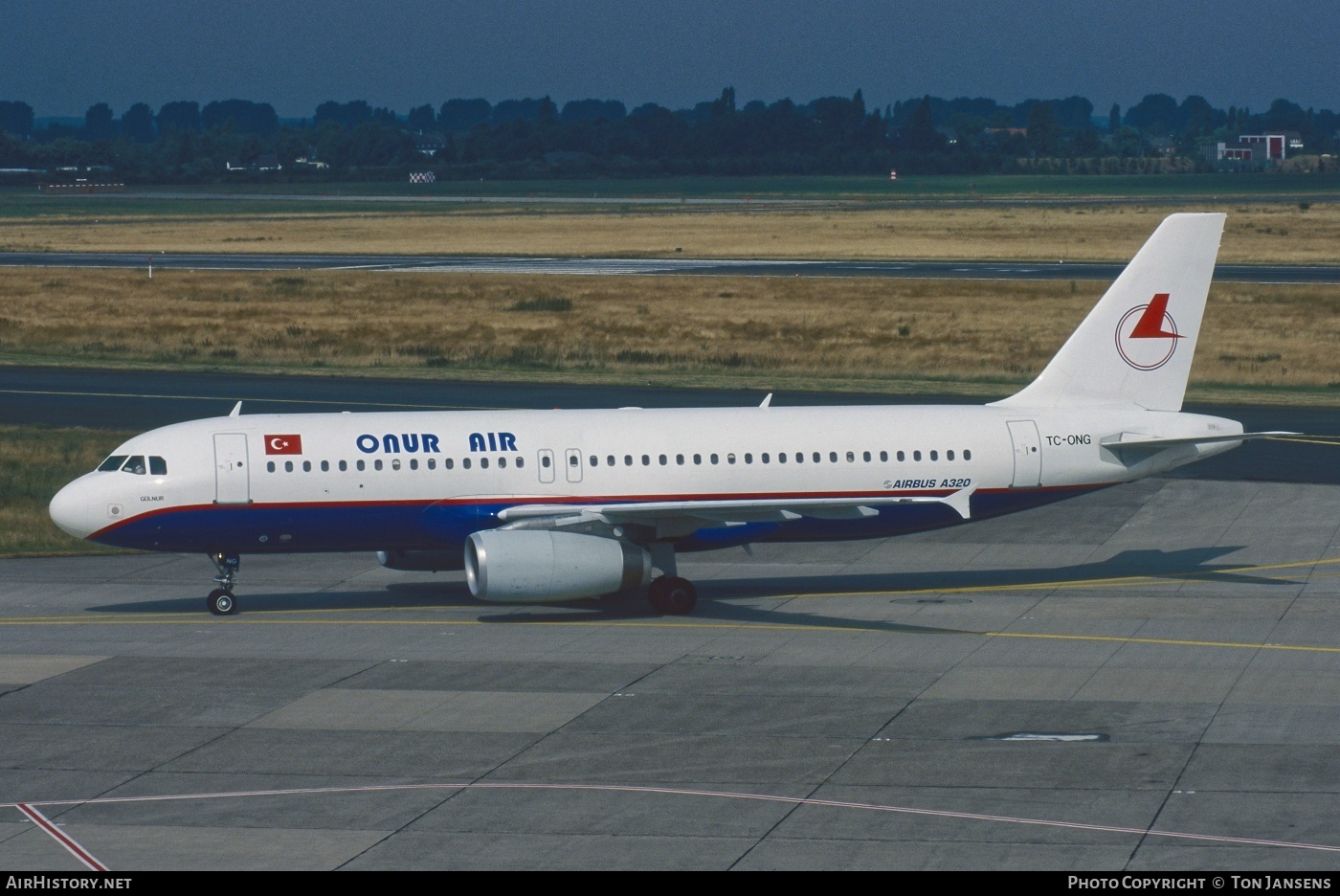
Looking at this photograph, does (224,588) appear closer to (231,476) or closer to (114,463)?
(231,476)

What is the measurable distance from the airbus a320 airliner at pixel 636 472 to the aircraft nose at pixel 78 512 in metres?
0.04

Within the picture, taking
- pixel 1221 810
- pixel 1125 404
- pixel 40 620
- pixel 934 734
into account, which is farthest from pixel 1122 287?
pixel 40 620

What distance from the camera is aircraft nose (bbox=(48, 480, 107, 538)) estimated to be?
109 ft

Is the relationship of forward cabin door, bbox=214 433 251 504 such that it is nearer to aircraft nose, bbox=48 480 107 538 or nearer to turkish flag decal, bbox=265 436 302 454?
turkish flag decal, bbox=265 436 302 454

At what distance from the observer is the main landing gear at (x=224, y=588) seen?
34.4 meters

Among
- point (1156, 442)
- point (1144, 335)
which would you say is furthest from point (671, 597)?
point (1144, 335)

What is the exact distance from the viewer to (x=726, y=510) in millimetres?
32812

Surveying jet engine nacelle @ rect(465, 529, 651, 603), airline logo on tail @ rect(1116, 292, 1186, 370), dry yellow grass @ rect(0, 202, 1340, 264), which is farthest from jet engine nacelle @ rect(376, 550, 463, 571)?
dry yellow grass @ rect(0, 202, 1340, 264)

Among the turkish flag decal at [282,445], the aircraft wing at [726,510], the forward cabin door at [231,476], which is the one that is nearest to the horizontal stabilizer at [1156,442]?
the aircraft wing at [726,510]

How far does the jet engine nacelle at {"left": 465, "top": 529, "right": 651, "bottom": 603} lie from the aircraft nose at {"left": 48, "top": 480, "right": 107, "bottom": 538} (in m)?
7.32

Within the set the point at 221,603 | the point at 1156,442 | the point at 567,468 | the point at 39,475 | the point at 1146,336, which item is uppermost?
the point at 1146,336

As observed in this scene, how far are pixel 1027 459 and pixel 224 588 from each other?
16.5m

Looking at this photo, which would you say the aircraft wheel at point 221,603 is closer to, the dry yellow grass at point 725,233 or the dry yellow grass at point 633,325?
the dry yellow grass at point 633,325

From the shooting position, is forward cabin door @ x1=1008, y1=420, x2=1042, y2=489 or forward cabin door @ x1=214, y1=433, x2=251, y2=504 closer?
forward cabin door @ x1=214, y1=433, x2=251, y2=504
